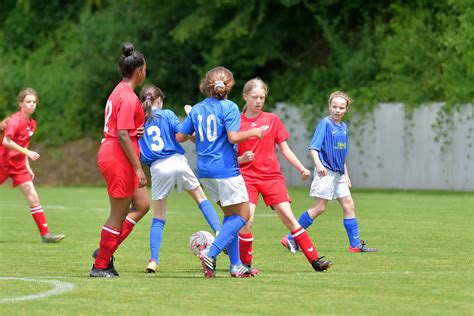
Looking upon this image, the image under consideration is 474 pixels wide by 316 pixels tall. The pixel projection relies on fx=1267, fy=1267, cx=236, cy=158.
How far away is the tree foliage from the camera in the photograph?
3391 centimetres

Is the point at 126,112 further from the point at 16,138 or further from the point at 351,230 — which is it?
the point at 16,138

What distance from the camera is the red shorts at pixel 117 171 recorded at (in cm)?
1080

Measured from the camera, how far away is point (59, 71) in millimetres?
45188

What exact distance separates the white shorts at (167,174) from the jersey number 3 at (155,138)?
0.14 metres

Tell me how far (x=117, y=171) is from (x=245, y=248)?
160cm

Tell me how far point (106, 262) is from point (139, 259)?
2.40 meters

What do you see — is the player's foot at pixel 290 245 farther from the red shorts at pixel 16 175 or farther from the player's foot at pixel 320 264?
Result: the red shorts at pixel 16 175

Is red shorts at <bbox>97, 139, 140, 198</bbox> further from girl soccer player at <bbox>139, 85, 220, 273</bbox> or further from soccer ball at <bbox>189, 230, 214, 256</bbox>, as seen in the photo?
soccer ball at <bbox>189, 230, 214, 256</bbox>

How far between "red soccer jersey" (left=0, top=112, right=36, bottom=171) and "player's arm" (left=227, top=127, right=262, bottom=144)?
19.6 feet

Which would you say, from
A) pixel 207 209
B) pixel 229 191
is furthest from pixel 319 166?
pixel 229 191

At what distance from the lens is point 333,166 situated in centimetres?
1455

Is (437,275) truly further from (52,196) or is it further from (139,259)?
(52,196)

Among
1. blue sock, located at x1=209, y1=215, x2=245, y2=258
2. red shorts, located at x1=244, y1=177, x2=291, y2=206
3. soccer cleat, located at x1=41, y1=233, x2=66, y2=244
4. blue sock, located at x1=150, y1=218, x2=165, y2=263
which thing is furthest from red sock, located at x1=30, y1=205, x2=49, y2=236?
blue sock, located at x1=209, y1=215, x2=245, y2=258

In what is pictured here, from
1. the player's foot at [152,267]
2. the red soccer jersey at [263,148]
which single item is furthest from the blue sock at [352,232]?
the player's foot at [152,267]
